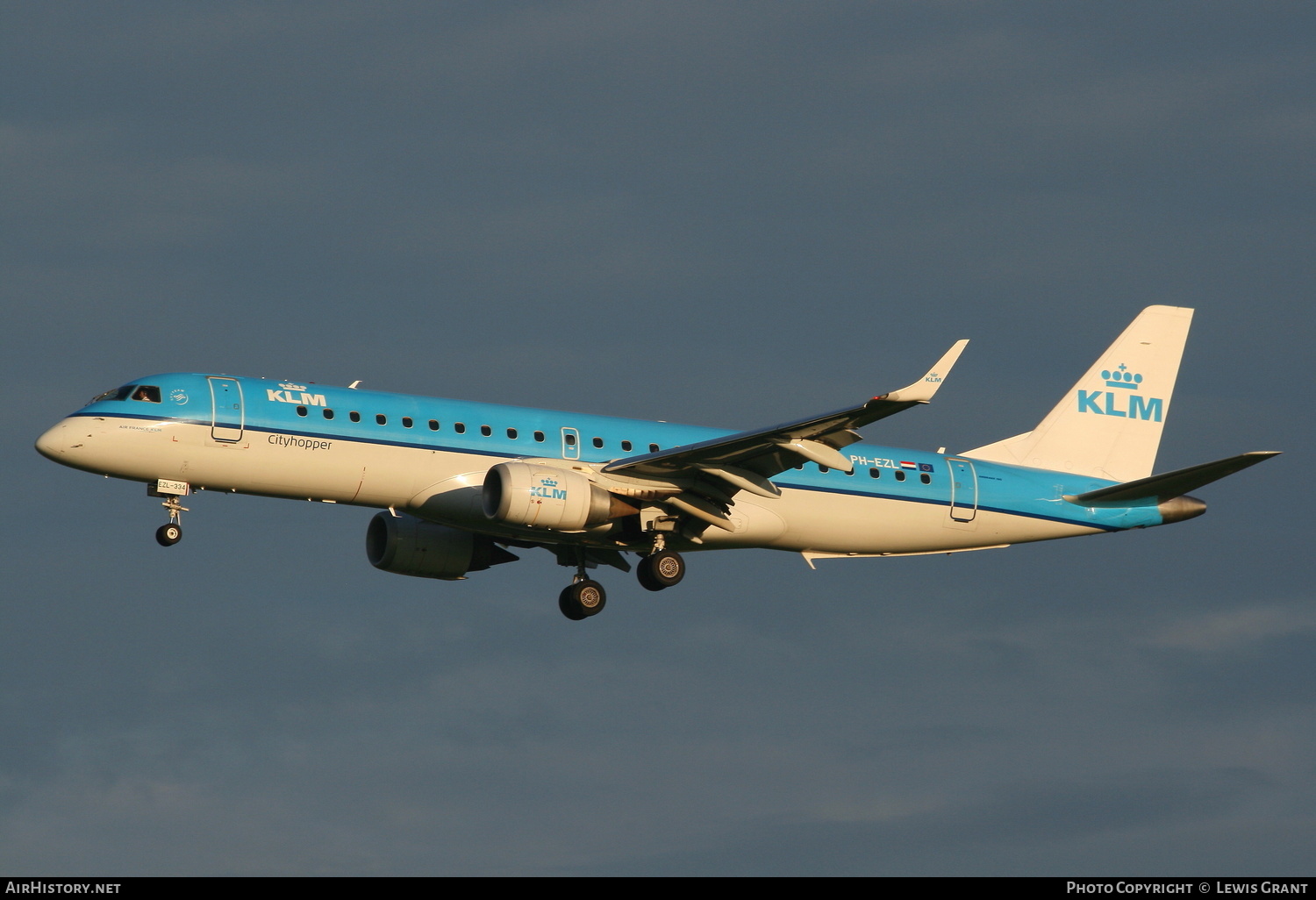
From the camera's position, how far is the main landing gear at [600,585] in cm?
4872

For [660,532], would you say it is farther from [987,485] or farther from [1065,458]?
[1065,458]

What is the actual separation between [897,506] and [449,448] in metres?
12.6

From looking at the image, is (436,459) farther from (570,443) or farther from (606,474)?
(606,474)

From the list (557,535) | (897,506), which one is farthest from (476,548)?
(897,506)

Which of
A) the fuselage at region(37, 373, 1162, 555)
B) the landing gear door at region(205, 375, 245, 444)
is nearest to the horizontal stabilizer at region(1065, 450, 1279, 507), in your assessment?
the fuselage at region(37, 373, 1162, 555)

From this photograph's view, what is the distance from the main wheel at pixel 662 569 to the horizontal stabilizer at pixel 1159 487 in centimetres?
1195

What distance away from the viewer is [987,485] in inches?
2050

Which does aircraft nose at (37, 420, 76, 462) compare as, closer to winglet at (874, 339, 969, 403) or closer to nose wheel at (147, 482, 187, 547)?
nose wheel at (147, 482, 187, 547)

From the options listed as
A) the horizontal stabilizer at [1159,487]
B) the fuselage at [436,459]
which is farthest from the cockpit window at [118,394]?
the horizontal stabilizer at [1159,487]

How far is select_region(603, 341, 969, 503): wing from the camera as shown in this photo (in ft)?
132

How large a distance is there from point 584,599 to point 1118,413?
17.4 meters

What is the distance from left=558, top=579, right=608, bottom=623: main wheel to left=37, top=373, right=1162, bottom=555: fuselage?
1.54m

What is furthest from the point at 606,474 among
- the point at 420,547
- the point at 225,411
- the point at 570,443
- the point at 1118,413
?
the point at 1118,413

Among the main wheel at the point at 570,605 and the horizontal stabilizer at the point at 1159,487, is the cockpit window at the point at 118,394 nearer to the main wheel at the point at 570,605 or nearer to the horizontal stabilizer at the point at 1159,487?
the main wheel at the point at 570,605
